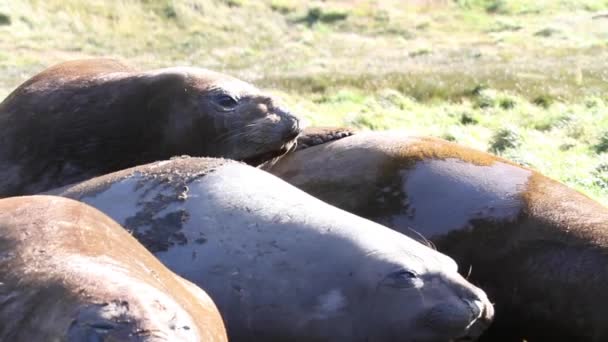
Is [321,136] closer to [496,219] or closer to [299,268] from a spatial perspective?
[496,219]

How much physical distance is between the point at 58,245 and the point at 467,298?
1.90m

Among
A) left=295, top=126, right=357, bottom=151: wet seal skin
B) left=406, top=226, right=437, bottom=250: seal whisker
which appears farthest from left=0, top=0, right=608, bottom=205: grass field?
left=406, top=226, right=437, bottom=250: seal whisker

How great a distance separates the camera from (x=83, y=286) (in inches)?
147

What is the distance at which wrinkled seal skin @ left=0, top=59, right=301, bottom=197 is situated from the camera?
7320 millimetres

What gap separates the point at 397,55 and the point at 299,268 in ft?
95.6

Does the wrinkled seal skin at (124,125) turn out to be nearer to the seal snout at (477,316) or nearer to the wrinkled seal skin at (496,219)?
the wrinkled seal skin at (496,219)

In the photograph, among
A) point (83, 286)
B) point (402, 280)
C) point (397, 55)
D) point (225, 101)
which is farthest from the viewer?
point (397, 55)

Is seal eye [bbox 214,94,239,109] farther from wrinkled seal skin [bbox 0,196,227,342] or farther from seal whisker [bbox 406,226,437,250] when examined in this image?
wrinkled seal skin [bbox 0,196,227,342]

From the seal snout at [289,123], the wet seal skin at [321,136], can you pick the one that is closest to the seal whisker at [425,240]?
the wet seal skin at [321,136]

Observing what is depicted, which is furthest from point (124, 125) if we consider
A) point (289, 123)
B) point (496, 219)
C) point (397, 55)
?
point (397, 55)

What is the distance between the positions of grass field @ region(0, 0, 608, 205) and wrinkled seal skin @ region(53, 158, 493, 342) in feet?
15.4

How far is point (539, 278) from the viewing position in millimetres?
5977

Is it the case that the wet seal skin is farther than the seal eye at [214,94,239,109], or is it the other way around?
the seal eye at [214,94,239,109]

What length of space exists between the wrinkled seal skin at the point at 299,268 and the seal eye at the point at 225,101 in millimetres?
2010
